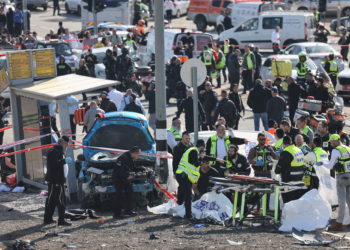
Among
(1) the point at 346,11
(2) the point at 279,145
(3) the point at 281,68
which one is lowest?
(2) the point at 279,145

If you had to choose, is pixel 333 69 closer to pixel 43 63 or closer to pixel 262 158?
pixel 43 63

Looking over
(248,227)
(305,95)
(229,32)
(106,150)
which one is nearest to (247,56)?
(305,95)

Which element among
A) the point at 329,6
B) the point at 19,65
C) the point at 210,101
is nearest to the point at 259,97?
the point at 210,101

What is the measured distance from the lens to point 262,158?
1611 centimetres

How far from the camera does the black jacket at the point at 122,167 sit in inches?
610

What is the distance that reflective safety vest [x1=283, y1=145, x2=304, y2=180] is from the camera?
15.1m

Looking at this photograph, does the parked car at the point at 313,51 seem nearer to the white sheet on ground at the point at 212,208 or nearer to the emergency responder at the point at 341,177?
the emergency responder at the point at 341,177

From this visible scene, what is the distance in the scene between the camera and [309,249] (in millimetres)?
13289

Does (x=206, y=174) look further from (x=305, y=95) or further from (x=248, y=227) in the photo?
(x=305, y=95)

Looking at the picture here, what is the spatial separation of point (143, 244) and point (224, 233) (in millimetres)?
1400

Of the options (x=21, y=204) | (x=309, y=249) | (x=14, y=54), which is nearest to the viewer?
(x=309, y=249)

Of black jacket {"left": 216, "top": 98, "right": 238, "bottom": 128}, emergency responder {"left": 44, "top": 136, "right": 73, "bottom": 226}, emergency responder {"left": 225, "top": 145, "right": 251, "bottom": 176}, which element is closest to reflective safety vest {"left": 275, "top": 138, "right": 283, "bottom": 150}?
emergency responder {"left": 225, "top": 145, "right": 251, "bottom": 176}

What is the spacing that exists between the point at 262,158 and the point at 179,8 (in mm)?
40503

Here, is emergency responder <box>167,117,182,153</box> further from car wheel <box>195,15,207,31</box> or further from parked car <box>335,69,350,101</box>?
car wheel <box>195,15,207,31</box>
